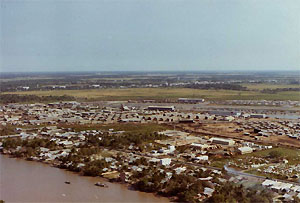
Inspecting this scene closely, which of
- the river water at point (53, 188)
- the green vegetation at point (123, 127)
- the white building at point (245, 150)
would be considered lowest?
the river water at point (53, 188)

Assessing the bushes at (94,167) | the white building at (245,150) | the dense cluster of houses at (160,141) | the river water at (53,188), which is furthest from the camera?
the white building at (245,150)

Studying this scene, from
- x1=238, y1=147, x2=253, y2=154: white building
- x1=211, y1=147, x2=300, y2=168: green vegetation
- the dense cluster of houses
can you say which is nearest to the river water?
the dense cluster of houses

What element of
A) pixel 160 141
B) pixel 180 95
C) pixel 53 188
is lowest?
pixel 53 188

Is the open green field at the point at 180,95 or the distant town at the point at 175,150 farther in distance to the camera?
the open green field at the point at 180,95

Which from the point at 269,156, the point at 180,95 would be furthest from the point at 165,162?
the point at 180,95

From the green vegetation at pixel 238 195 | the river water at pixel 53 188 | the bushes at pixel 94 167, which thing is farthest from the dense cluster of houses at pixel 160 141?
the river water at pixel 53 188

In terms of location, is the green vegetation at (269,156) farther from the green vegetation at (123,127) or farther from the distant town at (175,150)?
the green vegetation at (123,127)

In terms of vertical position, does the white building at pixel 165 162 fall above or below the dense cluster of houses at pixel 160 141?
above

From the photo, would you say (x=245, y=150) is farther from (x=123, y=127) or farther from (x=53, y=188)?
(x=123, y=127)

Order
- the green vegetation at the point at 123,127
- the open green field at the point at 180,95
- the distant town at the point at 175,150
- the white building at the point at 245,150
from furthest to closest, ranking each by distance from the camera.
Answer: the open green field at the point at 180,95, the green vegetation at the point at 123,127, the white building at the point at 245,150, the distant town at the point at 175,150

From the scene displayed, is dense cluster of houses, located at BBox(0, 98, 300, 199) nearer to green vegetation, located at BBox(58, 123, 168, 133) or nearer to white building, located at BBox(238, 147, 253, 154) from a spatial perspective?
white building, located at BBox(238, 147, 253, 154)
